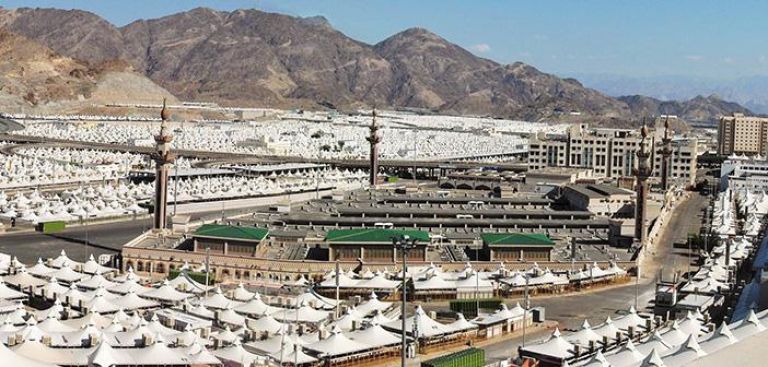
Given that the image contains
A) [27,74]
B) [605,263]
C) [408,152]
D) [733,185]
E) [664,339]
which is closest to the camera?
[664,339]

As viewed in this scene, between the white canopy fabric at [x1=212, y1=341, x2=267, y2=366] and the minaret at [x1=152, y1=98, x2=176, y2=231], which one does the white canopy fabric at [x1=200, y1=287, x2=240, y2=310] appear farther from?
the minaret at [x1=152, y1=98, x2=176, y2=231]

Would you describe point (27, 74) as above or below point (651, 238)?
above

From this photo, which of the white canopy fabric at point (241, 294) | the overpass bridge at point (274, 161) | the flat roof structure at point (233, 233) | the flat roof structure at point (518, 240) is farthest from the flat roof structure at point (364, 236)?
the overpass bridge at point (274, 161)

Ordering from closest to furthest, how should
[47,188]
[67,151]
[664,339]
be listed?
1. [664,339]
2. [47,188]
3. [67,151]

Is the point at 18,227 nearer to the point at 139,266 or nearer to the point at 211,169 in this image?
the point at 139,266

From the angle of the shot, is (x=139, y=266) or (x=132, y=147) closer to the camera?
(x=139, y=266)

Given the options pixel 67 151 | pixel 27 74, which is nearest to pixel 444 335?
pixel 67 151

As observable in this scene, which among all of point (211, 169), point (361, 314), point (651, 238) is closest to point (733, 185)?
point (651, 238)
